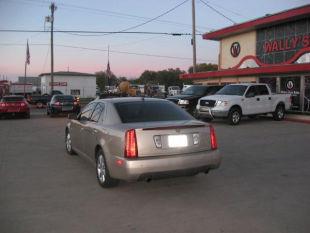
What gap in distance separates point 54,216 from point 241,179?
3473 millimetres

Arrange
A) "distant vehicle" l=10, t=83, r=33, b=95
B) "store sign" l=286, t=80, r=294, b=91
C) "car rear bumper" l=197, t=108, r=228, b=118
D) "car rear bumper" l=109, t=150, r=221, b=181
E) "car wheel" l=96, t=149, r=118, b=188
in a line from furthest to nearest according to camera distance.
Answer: "distant vehicle" l=10, t=83, r=33, b=95, "store sign" l=286, t=80, r=294, b=91, "car rear bumper" l=197, t=108, r=228, b=118, "car wheel" l=96, t=149, r=118, b=188, "car rear bumper" l=109, t=150, r=221, b=181

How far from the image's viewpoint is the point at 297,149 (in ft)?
33.6

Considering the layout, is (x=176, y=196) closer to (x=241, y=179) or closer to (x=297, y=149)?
(x=241, y=179)

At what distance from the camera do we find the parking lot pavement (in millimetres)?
4730

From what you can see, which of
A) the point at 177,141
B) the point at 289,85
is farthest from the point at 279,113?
the point at 177,141

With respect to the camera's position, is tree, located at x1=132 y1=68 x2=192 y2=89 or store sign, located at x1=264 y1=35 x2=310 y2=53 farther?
tree, located at x1=132 y1=68 x2=192 y2=89

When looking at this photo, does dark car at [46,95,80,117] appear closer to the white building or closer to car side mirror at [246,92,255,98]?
car side mirror at [246,92,255,98]

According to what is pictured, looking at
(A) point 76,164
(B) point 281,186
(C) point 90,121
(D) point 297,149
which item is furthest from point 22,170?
(D) point 297,149

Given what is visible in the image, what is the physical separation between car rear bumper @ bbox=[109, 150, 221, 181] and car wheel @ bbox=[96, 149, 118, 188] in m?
0.24

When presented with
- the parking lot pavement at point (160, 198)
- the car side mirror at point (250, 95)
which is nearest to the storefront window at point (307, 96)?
the car side mirror at point (250, 95)

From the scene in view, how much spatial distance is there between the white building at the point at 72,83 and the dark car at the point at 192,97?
1826 inches

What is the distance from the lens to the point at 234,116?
16.7 meters

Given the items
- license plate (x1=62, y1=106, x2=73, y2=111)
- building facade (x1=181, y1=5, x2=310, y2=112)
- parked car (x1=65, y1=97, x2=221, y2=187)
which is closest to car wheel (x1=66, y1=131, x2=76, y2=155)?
parked car (x1=65, y1=97, x2=221, y2=187)

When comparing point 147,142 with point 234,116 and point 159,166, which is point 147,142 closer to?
point 159,166
